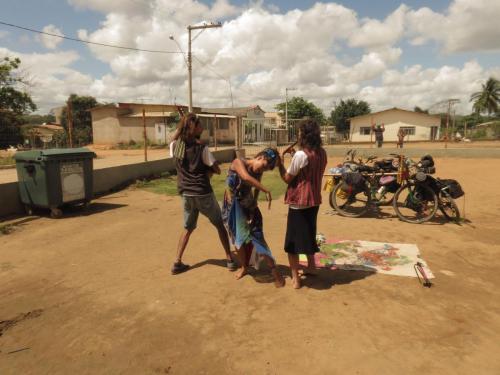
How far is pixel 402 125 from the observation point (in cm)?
3919

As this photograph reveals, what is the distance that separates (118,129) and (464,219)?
30.6m

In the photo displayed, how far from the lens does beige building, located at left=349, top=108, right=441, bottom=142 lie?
38250 millimetres

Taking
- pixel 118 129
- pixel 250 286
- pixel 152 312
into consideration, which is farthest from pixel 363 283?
pixel 118 129

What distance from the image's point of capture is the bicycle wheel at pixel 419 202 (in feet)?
20.0

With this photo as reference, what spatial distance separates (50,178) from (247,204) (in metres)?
4.65

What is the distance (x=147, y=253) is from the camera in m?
4.80

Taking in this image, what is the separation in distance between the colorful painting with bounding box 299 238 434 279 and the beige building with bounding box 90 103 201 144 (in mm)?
26913

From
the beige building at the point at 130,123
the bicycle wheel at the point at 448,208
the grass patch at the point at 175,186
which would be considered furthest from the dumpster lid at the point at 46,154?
the beige building at the point at 130,123

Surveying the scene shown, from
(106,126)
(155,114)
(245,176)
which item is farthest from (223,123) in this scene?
(245,176)

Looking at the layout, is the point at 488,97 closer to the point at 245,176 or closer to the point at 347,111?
the point at 347,111

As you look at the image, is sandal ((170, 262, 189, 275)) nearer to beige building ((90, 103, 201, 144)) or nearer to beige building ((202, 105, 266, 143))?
beige building ((90, 103, 201, 144))

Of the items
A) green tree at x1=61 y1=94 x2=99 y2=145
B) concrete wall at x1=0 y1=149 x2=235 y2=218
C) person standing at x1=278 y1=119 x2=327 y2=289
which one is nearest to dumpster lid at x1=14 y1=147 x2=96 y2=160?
concrete wall at x1=0 y1=149 x2=235 y2=218

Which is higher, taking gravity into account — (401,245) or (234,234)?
(234,234)

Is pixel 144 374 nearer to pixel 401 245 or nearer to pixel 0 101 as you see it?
pixel 401 245
